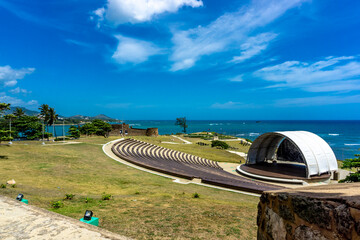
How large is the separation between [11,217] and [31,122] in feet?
139

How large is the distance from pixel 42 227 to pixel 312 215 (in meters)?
4.28

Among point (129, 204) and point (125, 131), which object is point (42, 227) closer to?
point (129, 204)

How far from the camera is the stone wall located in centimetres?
189

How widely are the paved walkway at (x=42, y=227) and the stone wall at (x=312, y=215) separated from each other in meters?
2.38

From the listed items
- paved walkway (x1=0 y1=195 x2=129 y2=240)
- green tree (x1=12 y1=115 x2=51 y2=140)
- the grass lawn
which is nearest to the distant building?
green tree (x1=12 y1=115 x2=51 y2=140)

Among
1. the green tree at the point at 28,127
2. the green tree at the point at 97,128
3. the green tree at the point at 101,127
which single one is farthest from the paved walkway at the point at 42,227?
the green tree at the point at 101,127

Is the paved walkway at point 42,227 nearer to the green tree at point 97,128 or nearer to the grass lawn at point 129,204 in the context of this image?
the grass lawn at point 129,204

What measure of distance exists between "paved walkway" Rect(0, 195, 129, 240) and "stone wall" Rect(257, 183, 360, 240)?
2382 millimetres

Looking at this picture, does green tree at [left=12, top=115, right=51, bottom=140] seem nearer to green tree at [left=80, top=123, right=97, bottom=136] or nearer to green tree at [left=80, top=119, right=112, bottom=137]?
green tree at [left=80, top=123, right=97, bottom=136]

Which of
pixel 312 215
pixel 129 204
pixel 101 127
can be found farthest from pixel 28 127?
pixel 312 215

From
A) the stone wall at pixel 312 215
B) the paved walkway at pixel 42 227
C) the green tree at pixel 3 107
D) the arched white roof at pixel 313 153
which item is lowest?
the arched white roof at pixel 313 153

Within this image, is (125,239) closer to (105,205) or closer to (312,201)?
(312,201)

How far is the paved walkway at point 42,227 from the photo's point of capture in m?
3.22

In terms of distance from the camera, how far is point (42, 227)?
3.46 metres
